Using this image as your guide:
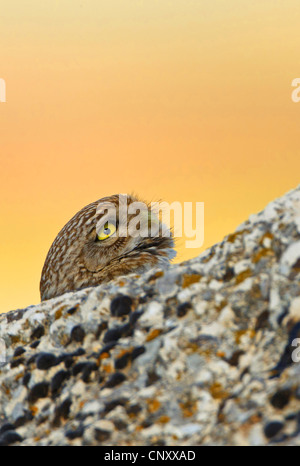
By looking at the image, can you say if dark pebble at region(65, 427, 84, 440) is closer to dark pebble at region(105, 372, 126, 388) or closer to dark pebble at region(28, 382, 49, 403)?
dark pebble at region(105, 372, 126, 388)

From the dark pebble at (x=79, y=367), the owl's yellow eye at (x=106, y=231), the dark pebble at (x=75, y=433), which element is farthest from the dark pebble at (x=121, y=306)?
the owl's yellow eye at (x=106, y=231)

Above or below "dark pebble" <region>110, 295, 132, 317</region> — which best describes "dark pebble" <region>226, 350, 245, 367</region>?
below

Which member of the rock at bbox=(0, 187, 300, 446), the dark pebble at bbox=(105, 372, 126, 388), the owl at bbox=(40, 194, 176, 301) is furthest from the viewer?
the owl at bbox=(40, 194, 176, 301)

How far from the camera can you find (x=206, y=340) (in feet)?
6.31

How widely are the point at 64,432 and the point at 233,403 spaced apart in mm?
673

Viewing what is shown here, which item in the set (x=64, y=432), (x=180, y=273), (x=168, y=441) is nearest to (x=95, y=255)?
(x=180, y=273)

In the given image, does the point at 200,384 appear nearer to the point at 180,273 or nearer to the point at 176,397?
the point at 176,397

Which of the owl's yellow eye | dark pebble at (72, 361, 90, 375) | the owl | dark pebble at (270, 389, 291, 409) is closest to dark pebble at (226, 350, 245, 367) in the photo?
dark pebble at (270, 389, 291, 409)

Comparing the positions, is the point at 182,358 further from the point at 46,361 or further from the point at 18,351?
the point at 18,351

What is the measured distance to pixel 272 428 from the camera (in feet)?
5.16

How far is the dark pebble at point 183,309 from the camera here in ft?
6.79

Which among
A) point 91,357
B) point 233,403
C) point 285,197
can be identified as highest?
point 285,197

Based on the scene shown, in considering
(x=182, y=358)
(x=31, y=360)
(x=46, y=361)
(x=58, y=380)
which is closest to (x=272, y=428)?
(x=182, y=358)

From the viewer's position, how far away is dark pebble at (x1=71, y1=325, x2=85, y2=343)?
2283 millimetres
